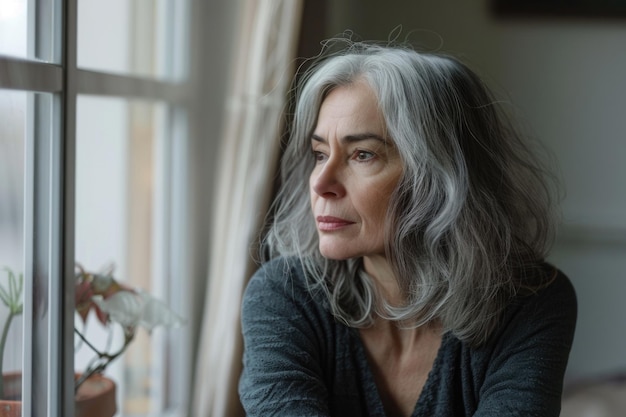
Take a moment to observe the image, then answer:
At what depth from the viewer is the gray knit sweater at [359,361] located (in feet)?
4.71

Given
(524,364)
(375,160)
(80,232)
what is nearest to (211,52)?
(80,232)

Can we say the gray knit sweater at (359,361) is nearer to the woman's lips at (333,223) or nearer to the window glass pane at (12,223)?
the woman's lips at (333,223)

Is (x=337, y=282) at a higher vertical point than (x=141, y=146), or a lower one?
lower

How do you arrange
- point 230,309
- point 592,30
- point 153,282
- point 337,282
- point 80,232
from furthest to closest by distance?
point 592,30
point 153,282
point 230,309
point 80,232
point 337,282

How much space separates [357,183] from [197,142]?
1114 mm

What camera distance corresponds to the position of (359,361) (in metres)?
1.57

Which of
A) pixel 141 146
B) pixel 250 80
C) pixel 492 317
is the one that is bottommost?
pixel 492 317

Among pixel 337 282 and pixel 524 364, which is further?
pixel 337 282

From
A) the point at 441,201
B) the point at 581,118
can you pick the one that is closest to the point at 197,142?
the point at 441,201

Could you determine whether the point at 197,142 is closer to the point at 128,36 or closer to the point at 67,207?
the point at 128,36

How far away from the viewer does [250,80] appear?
223cm

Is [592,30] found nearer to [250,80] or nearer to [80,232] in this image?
[250,80]

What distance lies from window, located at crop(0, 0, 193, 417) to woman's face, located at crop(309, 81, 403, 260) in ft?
1.43

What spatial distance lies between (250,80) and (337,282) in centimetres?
80
